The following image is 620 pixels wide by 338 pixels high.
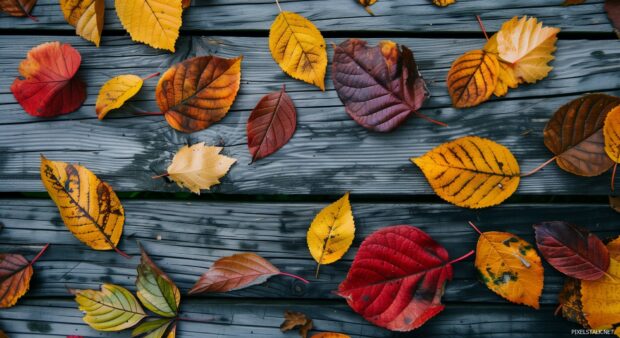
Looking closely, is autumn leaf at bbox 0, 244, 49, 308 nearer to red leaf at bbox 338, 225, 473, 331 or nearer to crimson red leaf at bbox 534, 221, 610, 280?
red leaf at bbox 338, 225, 473, 331

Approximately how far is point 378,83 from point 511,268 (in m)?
0.57

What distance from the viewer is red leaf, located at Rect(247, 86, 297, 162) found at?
127cm

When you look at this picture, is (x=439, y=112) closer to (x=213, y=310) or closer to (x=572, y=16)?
(x=572, y=16)

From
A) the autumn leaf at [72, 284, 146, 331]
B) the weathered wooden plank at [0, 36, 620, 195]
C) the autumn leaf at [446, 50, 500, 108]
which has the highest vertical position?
the autumn leaf at [446, 50, 500, 108]

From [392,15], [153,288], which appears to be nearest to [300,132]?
[392,15]

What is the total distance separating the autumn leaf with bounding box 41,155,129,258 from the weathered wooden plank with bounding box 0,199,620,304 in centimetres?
5

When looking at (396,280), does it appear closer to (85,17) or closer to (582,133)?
(582,133)

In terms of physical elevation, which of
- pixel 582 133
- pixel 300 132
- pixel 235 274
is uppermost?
pixel 582 133

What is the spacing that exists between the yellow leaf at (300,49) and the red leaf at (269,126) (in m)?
0.09

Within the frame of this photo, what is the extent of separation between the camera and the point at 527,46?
1.23 metres

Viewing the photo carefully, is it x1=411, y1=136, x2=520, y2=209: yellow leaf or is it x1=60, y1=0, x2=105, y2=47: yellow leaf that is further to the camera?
x1=60, y1=0, x2=105, y2=47: yellow leaf

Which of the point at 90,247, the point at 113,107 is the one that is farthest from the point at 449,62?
the point at 90,247

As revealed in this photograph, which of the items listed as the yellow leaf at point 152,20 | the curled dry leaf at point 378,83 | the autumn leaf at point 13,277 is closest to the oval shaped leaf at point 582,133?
the curled dry leaf at point 378,83

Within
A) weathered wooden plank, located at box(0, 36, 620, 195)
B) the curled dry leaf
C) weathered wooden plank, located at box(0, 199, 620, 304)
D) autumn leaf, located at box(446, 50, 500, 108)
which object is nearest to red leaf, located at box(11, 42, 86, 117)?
weathered wooden plank, located at box(0, 36, 620, 195)
